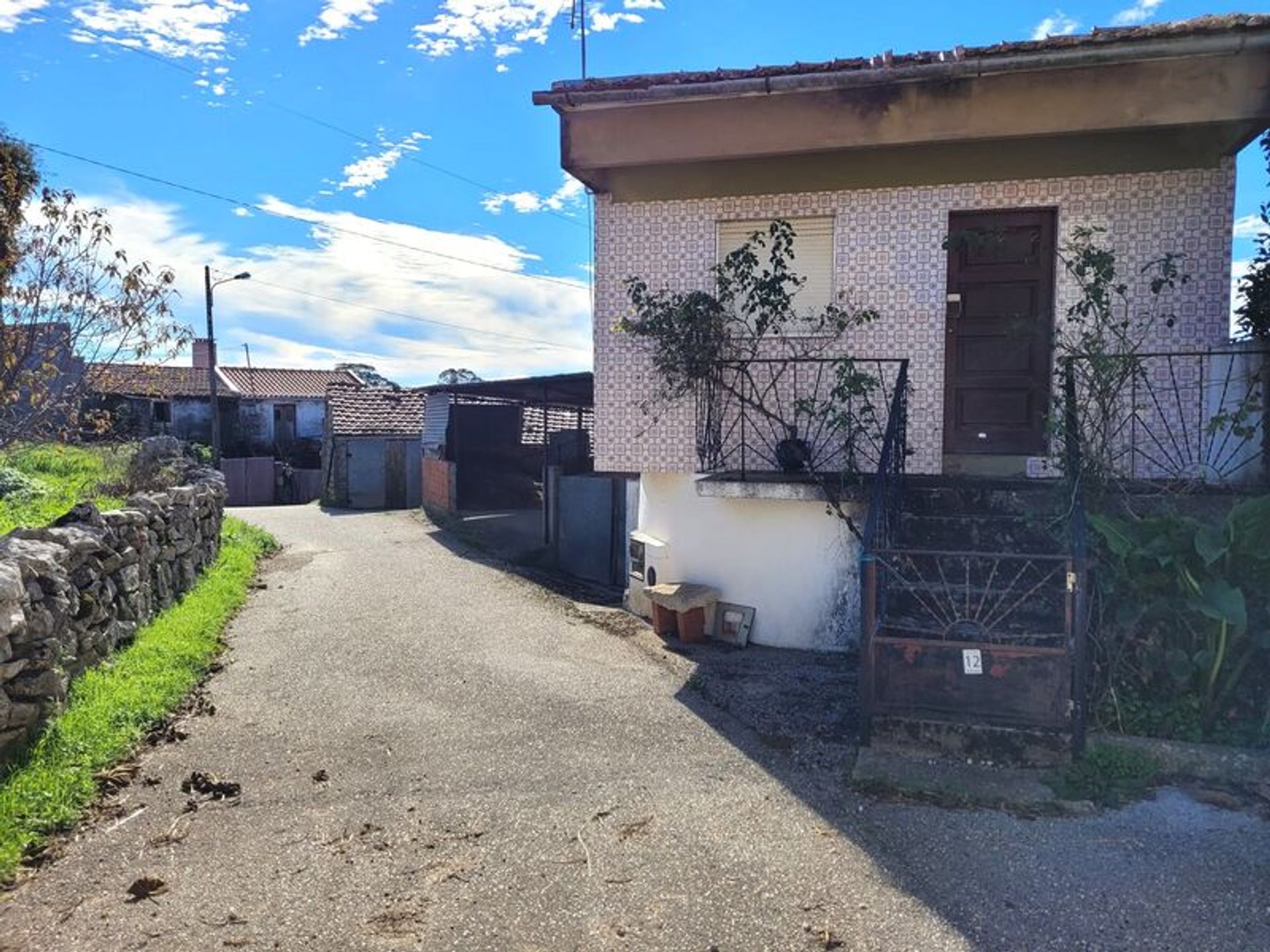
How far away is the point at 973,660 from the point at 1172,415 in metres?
3.69

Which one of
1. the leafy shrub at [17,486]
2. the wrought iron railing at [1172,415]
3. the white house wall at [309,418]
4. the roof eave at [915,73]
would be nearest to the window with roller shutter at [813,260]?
the roof eave at [915,73]

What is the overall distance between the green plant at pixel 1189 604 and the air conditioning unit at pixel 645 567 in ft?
12.9

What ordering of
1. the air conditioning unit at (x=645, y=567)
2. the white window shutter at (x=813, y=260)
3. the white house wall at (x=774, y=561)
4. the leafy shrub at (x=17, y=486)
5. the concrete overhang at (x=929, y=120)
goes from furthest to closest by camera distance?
the leafy shrub at (x=17, y=486) < the air conditioning unit at (x=645, y=567) < the white window shutter at (x=813, y=260) < the white house wall at (x=774, y=561) < the concrete overhang at (x=929, y=120)

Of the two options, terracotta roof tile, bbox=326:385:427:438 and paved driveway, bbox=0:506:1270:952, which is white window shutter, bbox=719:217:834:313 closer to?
paved driveway, bbox=0:506:1270:952

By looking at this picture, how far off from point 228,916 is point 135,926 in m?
0.32

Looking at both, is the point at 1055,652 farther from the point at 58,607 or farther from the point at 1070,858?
the point at 58,607

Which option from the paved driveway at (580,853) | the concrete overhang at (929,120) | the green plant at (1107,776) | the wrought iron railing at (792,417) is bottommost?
the paved driveway at (580,853)

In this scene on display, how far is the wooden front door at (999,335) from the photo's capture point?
7.14m

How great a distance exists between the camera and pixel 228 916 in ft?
10.3

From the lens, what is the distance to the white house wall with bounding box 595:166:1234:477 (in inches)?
262

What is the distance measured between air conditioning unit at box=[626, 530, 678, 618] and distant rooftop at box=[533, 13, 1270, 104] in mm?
4017

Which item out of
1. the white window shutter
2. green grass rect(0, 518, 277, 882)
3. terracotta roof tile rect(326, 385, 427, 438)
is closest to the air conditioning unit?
the white window shutter

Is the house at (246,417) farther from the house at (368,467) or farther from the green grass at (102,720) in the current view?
the green grass at (102,720)

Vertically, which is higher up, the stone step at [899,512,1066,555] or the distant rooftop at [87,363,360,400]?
the distant rooftop at [87,363,360,400]
